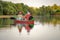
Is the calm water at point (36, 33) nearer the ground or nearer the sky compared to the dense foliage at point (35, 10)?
nearer the ground

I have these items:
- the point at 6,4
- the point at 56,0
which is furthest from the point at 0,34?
the point at 56,0

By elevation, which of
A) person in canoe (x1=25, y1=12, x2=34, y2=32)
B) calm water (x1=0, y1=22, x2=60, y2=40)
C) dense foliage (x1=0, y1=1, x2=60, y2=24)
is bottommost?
calm water (x1=0, y1=22, x2=60, y2=40)

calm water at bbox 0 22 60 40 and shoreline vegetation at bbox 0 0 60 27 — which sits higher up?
shoreline vegetation at bbox 0 0 60 27

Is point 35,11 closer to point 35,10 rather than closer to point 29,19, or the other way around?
point 35,10

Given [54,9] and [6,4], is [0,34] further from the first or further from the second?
[54,9]

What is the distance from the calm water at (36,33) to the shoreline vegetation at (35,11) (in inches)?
2.8

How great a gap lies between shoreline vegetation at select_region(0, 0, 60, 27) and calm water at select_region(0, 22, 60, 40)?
0.07 meters

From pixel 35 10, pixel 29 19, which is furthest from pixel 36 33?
pixel 35 10

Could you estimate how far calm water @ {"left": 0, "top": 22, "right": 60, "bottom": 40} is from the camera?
5.84 feet

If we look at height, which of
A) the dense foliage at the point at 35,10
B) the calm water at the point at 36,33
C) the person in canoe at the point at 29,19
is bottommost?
the calm water at the point at 36,33

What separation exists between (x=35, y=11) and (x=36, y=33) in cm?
27

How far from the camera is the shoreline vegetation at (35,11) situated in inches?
72.1

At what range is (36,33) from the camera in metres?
1.82

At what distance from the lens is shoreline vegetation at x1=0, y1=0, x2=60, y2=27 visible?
183 cm
